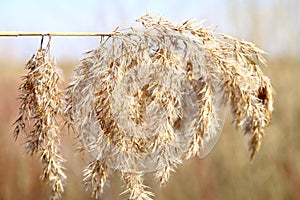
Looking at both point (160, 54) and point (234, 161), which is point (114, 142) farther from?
point (234, 161)

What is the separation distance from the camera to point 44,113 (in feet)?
1.78

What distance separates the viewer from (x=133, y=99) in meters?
0.56

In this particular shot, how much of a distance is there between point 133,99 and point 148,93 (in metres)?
0.04

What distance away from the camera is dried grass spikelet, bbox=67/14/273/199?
0.55 metres

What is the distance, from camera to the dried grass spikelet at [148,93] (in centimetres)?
55

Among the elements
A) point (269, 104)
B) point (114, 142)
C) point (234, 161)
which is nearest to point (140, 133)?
point (114, 142)

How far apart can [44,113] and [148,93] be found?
0.13m

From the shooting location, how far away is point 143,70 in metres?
0.56

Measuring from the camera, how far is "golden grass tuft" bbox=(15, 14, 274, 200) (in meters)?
0.55

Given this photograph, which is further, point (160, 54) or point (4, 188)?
point (4, 188)

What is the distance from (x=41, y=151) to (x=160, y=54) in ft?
0.61

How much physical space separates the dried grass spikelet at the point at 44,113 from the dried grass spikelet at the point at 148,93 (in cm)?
3

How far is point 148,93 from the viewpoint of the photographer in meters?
0.59

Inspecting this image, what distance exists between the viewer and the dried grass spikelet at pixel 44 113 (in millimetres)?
546
